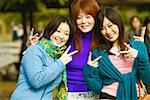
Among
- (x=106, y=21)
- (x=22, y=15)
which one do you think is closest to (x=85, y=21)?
(x=106, y=21)

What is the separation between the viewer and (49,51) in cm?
402

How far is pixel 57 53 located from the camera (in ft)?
13.3

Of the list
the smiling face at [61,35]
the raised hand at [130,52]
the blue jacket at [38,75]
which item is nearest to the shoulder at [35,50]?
the blue jacket at [38,75]

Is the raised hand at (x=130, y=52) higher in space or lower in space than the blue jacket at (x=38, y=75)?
higher

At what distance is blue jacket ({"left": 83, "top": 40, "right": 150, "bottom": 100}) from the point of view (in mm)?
3939

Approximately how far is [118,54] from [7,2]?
7994 mm

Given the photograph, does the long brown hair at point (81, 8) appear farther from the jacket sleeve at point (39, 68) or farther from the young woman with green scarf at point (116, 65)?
the jacket sleeve at point (39, 68)

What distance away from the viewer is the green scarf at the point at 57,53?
402 cm

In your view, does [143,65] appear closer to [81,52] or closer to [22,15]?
[81,52]

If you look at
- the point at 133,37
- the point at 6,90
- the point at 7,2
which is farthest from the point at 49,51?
the point at 6,90

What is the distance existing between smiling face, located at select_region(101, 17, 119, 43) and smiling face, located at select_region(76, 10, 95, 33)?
0.75 ft

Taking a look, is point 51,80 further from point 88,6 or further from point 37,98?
point 88,6

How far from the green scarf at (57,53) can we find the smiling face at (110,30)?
0.40 m

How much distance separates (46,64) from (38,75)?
151mm
